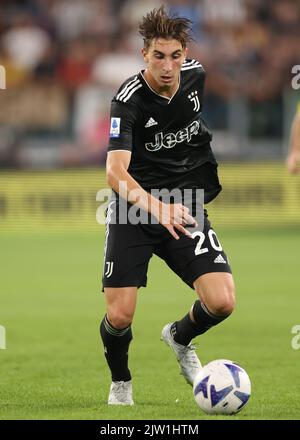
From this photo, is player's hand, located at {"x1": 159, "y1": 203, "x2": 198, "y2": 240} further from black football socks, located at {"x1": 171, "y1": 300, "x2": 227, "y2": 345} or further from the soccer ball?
the soccer ball

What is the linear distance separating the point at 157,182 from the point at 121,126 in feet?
1.79

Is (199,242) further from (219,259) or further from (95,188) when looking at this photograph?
(95,188)

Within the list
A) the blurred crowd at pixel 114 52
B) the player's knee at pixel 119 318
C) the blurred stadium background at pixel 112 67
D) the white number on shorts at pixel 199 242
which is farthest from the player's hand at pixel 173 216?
the blurred crowd at pixel 114 52

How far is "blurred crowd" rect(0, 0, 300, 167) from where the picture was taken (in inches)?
1211

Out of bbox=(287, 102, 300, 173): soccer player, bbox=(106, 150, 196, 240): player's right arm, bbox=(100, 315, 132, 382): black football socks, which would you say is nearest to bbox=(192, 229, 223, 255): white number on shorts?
bbox=(106, 150, 196, 240): player's right arm

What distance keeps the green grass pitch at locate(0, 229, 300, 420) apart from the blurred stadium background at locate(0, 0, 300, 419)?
0.03m

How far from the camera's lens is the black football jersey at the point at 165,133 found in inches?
265

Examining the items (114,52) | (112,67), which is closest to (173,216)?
(112,67)

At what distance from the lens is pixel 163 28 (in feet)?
21.5

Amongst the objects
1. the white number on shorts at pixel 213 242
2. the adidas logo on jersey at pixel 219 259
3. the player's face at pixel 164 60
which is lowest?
the adidas logo on jersey at pixel 219 259

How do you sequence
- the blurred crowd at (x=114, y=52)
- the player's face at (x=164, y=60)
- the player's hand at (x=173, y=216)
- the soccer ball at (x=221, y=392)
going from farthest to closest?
1. the blurred crowd at (x=114, y=52)
2. the player's face at (x=164, y=60)
3. the player's hand at (x=173, y=216)
4. the soccer ball at (x=221, y=392)

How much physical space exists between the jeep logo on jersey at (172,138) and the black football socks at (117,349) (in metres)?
1.17

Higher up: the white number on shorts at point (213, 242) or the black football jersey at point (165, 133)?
the black football jersey at point (165, 133)

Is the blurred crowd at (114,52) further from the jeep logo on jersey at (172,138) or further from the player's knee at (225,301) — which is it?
the player's knee at (225,301)
